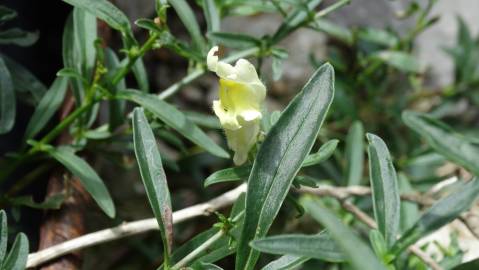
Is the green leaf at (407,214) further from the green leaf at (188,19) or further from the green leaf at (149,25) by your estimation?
the green leaf at (149,25)

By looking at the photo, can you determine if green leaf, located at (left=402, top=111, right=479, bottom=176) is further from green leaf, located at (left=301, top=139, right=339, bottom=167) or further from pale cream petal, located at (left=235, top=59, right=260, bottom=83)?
pale cream petal, located at (left=235, top=59, right=260, bottom=83)

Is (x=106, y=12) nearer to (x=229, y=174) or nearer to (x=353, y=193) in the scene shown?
(x=229, y=174)

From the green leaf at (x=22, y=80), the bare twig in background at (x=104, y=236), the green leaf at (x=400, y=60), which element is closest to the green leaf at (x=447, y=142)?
the bare twig in background at (x=104, y=236)

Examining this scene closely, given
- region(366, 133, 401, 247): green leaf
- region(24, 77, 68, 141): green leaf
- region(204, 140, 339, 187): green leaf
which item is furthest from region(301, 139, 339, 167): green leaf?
region(24, 77, 68, 141): green leaf

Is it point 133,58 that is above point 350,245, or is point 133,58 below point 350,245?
above

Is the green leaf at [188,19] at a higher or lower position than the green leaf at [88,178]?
higher

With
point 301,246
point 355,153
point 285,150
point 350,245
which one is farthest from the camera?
point 355,153

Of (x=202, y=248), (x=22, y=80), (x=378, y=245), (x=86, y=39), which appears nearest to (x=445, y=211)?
(x=378, y=245)

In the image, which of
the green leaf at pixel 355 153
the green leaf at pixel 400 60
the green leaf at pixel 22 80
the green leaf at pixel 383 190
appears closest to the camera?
the green leaf at pixel 383 190
